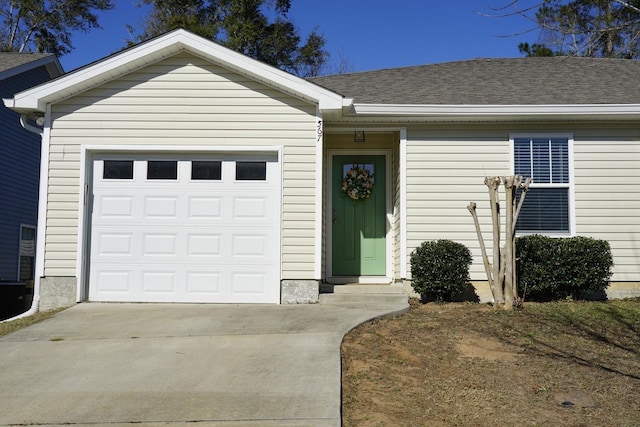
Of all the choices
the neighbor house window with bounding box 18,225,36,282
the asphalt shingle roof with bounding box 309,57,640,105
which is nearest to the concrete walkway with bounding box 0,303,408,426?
the asphalt shingle roof with bounding box 309,57,640,105

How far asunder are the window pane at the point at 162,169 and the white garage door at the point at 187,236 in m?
0.02

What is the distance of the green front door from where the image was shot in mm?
10188

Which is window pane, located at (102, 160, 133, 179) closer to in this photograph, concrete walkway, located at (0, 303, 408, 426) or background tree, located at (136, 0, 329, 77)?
concrete walkway, located at (0, 303, 408, 426)

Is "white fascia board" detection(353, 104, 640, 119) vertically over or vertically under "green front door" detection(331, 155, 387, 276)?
over

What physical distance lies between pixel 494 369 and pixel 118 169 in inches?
244

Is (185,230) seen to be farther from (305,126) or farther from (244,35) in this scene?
(244,35)

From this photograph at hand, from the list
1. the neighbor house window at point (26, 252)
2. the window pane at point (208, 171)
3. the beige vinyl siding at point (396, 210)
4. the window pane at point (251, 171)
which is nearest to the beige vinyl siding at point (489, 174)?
the beige vinyl siding at point (396, 210)

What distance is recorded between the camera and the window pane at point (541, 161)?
934 centimetres

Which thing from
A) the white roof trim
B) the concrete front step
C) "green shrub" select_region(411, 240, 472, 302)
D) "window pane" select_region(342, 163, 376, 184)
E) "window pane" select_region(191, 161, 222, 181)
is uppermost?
the white roof trim

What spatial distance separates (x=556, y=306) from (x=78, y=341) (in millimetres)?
6118

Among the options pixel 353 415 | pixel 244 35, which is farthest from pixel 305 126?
pixel 244 35

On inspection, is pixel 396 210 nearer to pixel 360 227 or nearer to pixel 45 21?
pixel 360 227

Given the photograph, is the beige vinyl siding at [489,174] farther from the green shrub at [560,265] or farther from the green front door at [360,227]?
the green front door at [360,227]

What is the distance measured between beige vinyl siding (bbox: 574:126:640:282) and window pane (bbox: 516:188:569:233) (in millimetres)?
218
